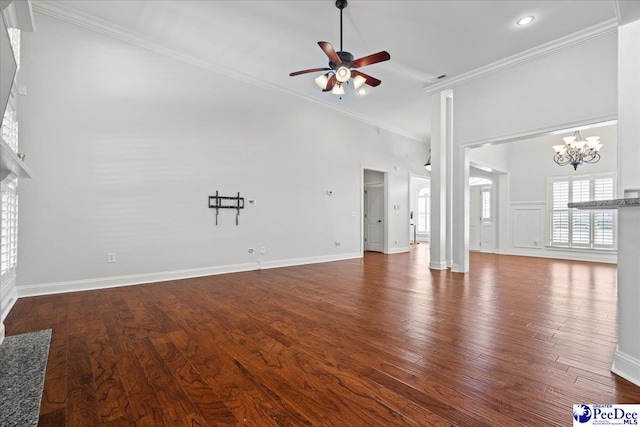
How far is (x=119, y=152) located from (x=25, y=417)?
3632mm

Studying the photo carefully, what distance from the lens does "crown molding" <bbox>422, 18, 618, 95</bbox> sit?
12.8 feet

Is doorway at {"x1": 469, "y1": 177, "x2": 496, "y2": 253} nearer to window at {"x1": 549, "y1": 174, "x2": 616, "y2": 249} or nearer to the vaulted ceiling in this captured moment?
window at {"x1": 549, "y1": 174, "x2": 616, "y2": 249}

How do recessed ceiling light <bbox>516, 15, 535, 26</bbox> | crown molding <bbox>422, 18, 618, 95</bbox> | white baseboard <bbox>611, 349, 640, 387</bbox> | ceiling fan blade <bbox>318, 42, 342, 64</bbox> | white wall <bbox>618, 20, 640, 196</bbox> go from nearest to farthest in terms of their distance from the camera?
white baseboard <bbox>611, 349, 640, 387</bbox>
white wall <bbox>618, 20, 640, 196</bbox>
ceiling fan blade <bbox>318, 42, 342, 64</bbox>
recessed ceiling light <bbox>516, 15, 535, 26</bbox>
crown molding <bbox>422, 18, 618, 95</bbox>

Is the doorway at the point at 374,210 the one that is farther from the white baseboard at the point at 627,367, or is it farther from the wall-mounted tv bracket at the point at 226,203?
the white baseboard at the point at 627,367

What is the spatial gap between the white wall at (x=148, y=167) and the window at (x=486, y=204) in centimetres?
545

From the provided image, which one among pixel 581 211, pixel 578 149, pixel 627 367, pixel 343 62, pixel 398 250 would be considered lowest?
pixel 398 250

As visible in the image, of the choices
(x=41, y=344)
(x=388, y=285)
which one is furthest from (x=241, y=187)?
(x=41, y=344)

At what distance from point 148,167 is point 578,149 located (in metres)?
8.59

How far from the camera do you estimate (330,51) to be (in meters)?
3.40

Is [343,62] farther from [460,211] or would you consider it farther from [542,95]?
[460,211]

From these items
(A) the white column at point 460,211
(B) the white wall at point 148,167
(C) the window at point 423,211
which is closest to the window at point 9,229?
(B) the white wall at point 148,167

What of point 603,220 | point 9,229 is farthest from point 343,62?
point 603,220

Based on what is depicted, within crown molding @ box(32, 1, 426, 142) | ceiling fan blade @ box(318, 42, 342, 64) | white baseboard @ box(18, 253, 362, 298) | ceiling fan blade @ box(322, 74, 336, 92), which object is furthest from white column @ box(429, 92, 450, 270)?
ceiling fan blade @ box(318, 42, 342, 64)

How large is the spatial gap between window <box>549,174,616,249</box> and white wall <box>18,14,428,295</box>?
6.13m
